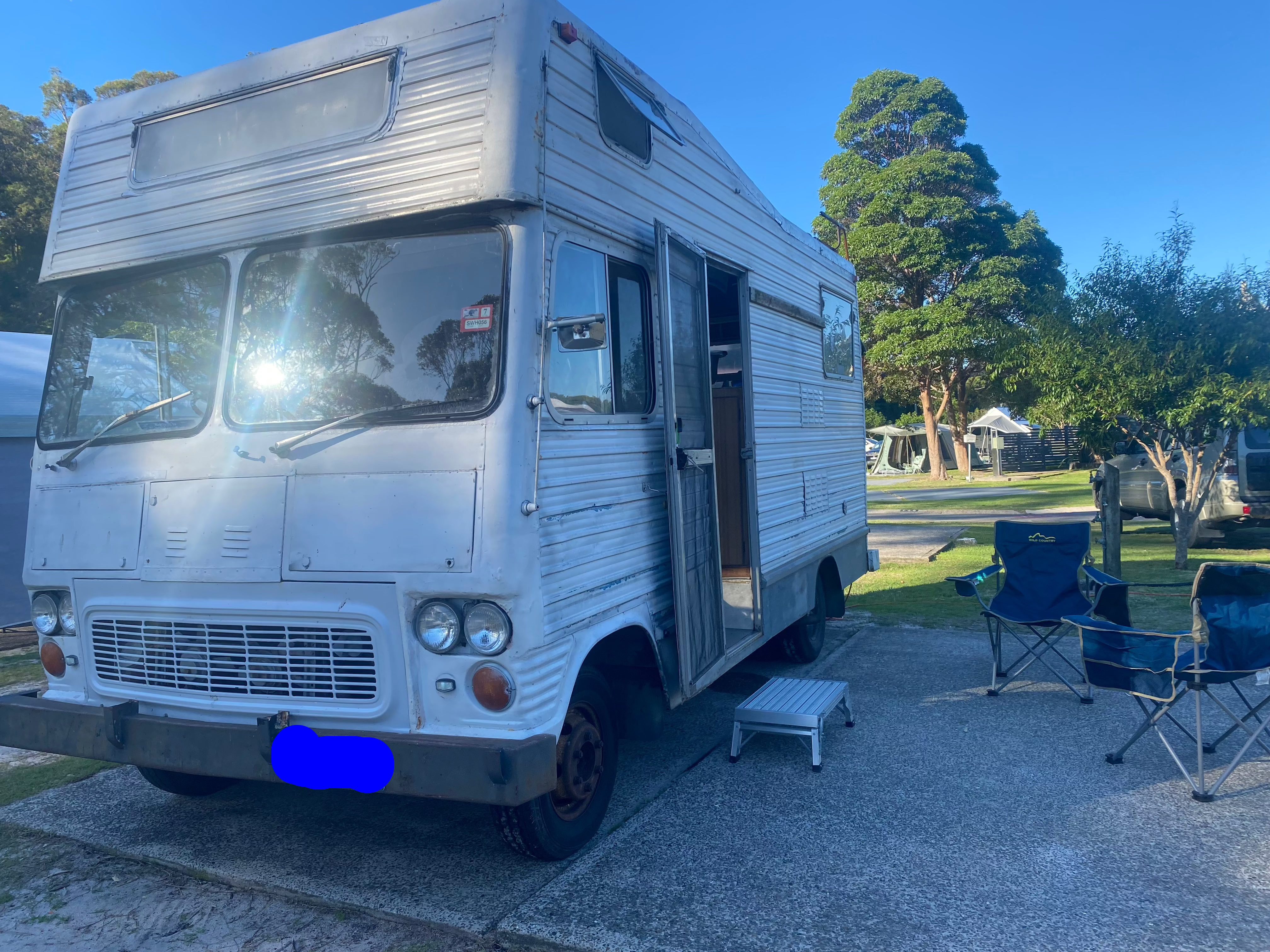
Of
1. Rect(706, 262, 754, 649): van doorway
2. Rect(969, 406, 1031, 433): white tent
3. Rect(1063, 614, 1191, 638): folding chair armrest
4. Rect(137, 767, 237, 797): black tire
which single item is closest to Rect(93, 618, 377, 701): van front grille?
Rect(137, 767, 237, 797): black tire

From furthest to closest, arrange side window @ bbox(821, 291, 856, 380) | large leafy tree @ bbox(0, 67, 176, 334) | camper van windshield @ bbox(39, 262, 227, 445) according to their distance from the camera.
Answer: large leafy tree @ bbox(0, 67, 176, 334) → side window @ bbox(821, 291, 856, 380) → camper van windshield @ bbox(39, 262, 227, 445)

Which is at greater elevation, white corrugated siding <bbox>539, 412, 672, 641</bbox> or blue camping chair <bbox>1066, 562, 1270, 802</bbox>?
white corrugated siding <bbox>539, 412, 672, 641</bbox>

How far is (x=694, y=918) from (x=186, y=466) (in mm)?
2588

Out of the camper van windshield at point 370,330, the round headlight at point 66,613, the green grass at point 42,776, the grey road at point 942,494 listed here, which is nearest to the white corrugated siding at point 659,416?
the camper van windshield at point 370,330

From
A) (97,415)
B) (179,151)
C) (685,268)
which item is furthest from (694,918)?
(179,151)

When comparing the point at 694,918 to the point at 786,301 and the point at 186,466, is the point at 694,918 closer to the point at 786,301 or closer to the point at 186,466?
the point at 186,466

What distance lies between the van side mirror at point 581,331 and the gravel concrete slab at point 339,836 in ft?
6.84

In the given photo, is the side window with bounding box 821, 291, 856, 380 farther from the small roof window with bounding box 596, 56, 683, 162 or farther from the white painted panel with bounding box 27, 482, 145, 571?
the white painted panel with bounding box 27, 482, 145, 571

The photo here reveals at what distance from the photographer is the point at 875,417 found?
138 feet

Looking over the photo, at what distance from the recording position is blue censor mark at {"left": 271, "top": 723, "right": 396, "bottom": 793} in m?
3.06

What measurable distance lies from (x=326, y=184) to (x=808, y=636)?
4741mm

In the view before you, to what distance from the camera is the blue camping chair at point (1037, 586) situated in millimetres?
5836

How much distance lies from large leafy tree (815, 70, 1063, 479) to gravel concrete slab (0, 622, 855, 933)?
76.5 ft

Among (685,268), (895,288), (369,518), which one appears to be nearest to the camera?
(369,518)
